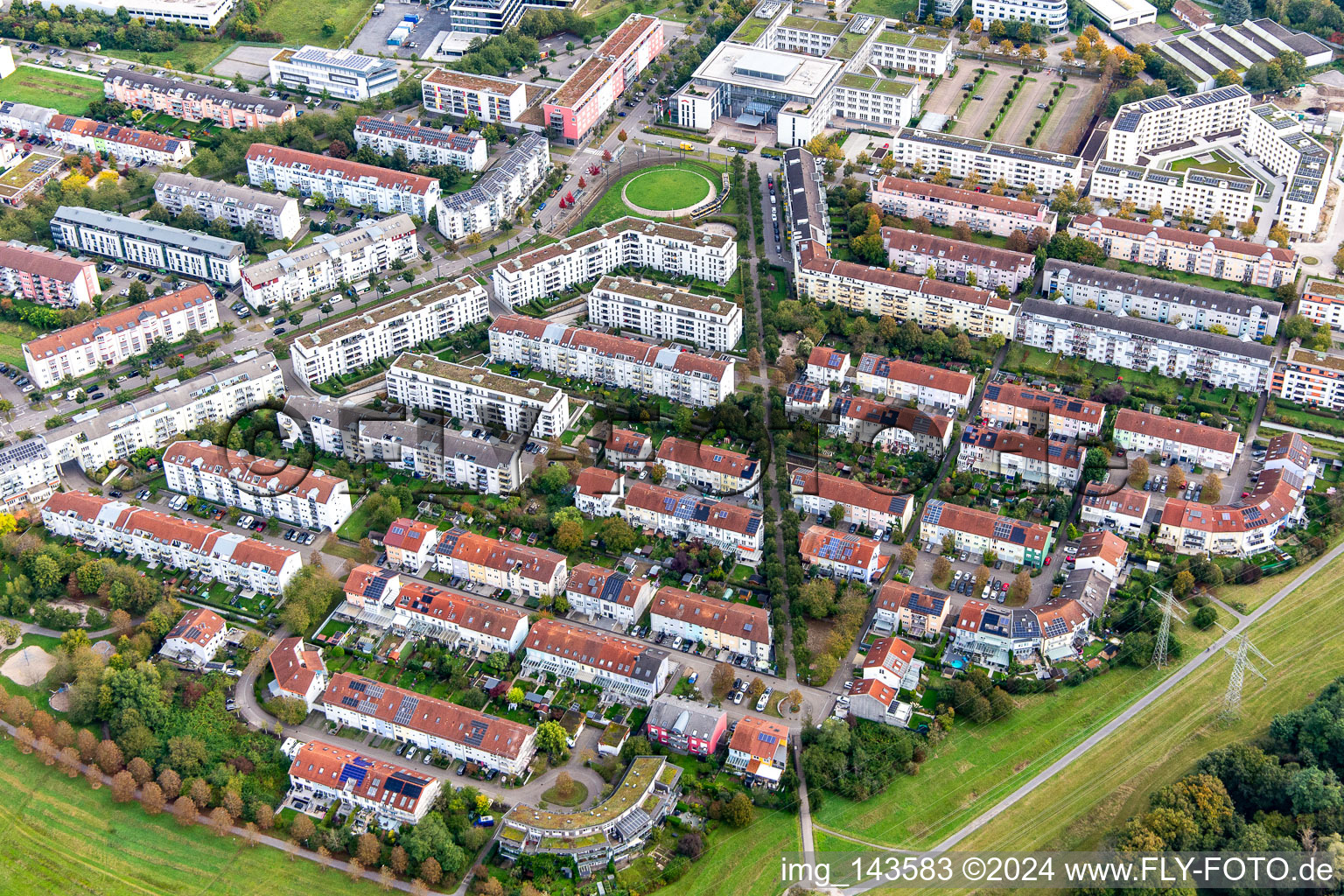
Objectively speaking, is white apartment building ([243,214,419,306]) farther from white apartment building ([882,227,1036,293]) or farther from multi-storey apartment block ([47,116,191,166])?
white apartment building ([882,227,1036,293])

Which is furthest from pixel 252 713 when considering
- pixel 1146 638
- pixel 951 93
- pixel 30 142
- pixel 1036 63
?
pixel 1036 63

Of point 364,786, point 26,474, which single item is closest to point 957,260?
point 364,786

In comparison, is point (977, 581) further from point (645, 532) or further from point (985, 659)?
point (645, 532)

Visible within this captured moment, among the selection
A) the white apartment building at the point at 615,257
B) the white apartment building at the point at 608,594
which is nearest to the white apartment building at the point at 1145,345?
the white apartment building at the point at 615,257

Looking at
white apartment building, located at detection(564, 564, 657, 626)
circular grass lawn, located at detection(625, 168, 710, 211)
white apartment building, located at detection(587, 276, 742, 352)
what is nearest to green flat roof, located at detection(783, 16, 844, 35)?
circular grass lawn, located at detection(625, 168, 710, 211)

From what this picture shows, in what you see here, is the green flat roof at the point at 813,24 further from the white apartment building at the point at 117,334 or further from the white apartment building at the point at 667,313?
the white apartment building at the point at 117,334

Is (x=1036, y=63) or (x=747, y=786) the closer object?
(x=747, y=786)
